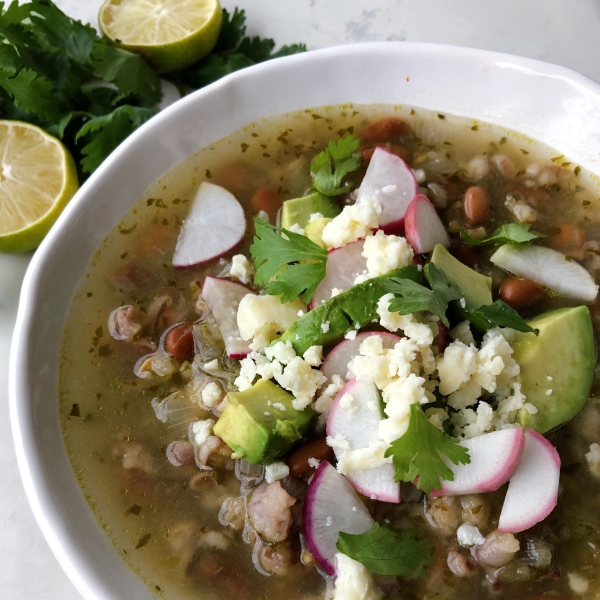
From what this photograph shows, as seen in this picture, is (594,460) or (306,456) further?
(594,460)

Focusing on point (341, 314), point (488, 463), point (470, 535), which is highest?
point (341, 314)

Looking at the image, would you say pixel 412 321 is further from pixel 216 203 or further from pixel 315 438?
pixel 216 203

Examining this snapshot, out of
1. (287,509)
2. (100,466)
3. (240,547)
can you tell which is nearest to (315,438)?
(287,509)

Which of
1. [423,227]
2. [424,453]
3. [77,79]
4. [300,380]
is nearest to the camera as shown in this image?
[424,453]

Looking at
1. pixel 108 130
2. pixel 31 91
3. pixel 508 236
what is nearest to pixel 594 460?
pixel 508 236

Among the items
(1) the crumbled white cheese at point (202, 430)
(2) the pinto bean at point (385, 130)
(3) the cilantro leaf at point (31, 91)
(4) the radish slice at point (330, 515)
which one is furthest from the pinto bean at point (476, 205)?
(3) the cilantro leaf at point (31, 91)

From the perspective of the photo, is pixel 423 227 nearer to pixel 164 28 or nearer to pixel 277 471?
pixel 277 471
